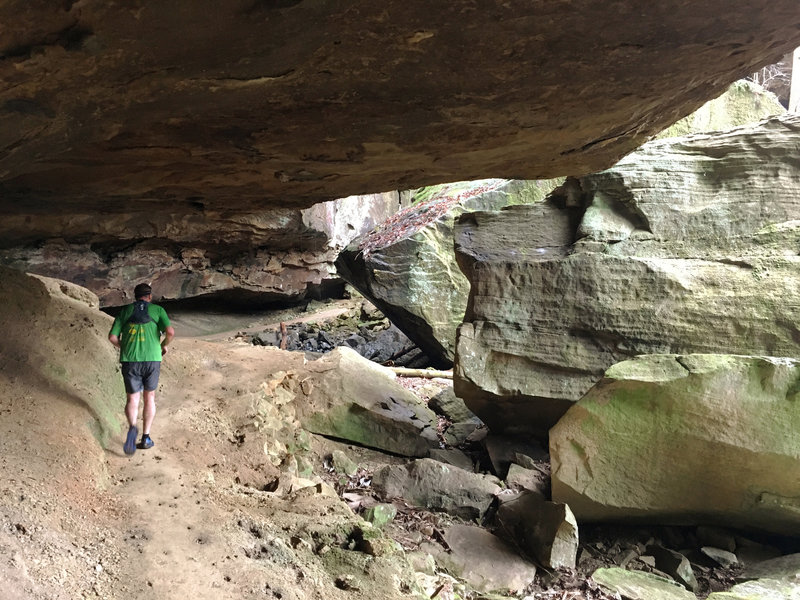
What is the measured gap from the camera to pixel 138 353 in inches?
171

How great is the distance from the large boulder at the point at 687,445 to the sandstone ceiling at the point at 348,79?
7.74ft

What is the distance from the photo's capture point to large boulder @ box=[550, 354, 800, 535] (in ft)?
16.1

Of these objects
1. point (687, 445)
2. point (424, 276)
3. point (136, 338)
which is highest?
point (136, 338)

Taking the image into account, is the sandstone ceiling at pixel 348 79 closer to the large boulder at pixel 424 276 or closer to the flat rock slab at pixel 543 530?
the flat rock slab at pixel 543 530

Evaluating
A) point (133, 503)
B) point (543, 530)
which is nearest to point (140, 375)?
point (133, 503)

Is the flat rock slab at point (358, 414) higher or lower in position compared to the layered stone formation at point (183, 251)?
lower

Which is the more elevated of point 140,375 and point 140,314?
point 140,314

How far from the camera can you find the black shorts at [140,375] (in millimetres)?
4344

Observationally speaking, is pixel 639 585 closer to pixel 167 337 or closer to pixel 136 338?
pixel 167 337

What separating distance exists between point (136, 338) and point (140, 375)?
0.31 metres

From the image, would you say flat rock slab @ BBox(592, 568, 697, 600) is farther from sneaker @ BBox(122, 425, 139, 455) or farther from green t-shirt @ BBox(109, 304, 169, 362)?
green t-shirt @ BBox(109, 304, 169, 362)

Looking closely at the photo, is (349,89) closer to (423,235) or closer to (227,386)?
(227,386)

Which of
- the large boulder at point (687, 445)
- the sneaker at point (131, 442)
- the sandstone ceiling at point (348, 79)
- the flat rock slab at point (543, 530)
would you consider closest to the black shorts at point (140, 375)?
the sneaker at point (131, 442)

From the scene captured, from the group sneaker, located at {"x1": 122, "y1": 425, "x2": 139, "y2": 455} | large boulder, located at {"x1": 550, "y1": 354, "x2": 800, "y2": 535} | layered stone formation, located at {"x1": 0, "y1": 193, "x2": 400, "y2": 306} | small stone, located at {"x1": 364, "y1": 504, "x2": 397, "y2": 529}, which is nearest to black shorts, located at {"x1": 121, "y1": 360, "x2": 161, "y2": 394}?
sneaker, located at {"x1": 122, "y1": 425, "x2": 139, "y2": 455}
